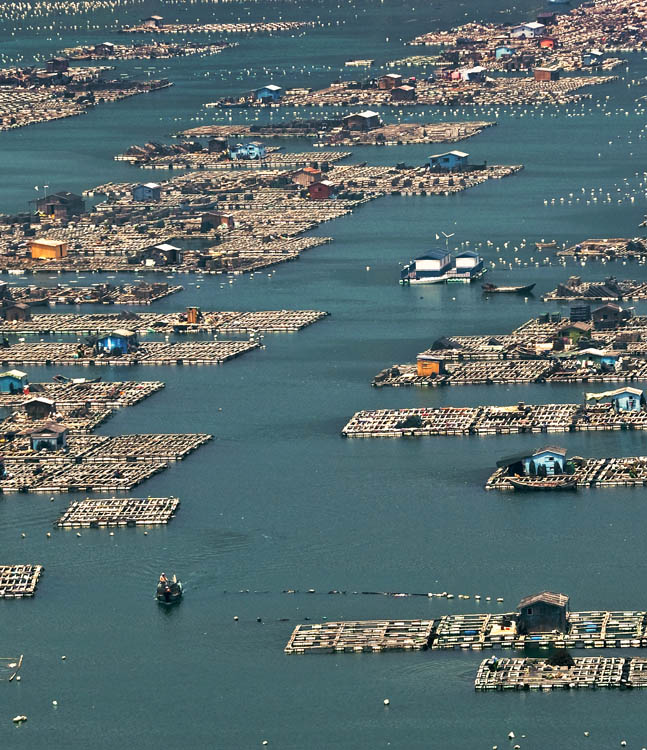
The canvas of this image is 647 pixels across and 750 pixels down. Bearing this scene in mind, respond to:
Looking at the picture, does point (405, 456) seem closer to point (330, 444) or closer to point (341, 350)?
point (330, 444)

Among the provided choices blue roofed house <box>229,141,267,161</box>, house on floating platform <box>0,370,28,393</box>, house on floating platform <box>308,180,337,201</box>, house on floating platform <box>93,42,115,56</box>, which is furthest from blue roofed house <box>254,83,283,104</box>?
house on floating platform <box>0,370,28,393</box>


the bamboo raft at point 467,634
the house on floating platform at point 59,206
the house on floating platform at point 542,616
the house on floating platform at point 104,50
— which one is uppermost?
the house on floating platform at point 542,616

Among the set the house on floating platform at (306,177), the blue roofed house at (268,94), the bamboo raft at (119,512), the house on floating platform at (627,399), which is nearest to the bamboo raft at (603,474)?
the house on floating platform at (627,399)

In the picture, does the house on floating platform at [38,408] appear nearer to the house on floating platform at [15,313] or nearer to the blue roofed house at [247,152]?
the house on floating platform at [15,313]

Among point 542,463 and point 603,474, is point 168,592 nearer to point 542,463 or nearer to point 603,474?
point 542,463

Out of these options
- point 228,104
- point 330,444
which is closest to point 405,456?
point 330,444
